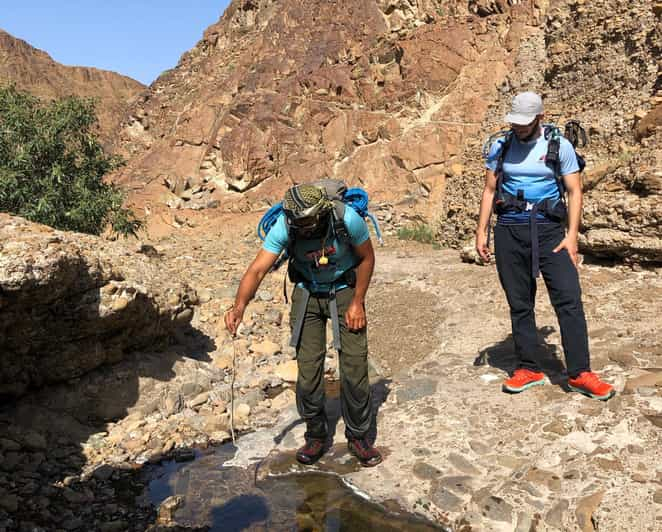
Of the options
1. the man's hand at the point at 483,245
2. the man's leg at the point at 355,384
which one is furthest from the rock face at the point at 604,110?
the man's leg at the point at 355,384

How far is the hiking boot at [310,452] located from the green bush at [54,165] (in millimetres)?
6262

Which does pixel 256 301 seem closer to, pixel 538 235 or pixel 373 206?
pixel 538 235

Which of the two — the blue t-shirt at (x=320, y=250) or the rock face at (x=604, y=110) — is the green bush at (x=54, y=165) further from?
the rock face at (x=604, y=110)

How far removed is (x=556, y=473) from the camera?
2.83m

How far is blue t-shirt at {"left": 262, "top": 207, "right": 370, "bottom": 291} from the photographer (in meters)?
2.94

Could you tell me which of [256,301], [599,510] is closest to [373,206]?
[256,301]

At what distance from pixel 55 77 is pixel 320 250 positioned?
6240 centimetres

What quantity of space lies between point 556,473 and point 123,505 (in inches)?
100.0

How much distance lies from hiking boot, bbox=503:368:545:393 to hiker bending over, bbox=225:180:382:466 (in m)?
1.08

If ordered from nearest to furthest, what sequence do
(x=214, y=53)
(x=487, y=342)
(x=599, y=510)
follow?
(x=599, y=510)
(x=487, y=342)
(x=214, y=53)

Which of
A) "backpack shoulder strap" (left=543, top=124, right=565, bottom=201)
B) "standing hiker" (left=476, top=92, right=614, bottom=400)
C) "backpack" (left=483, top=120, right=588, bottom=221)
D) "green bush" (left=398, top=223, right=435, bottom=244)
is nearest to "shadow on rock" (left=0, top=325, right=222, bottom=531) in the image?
"standing hiker" (left=476, top=92, right=614, bottom=400)

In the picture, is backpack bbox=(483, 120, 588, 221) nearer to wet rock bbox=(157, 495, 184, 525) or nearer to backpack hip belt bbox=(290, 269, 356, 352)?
backpack hip belt bbox=(290, 269, 356, 352)

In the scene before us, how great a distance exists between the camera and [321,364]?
327cm

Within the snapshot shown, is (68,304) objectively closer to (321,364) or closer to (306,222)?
(321,364)
